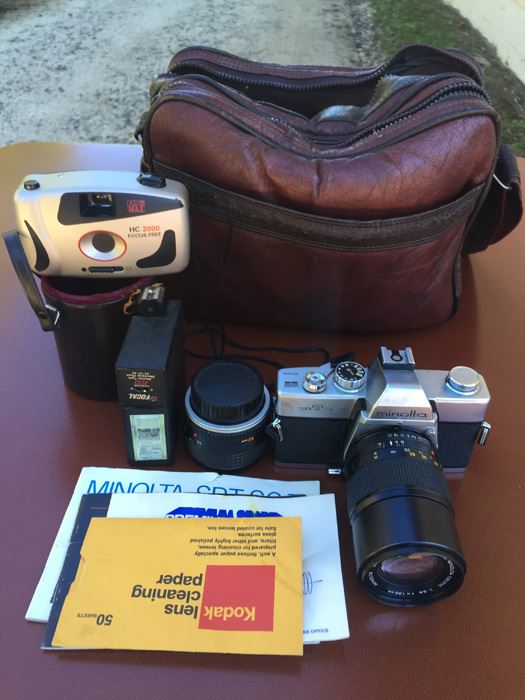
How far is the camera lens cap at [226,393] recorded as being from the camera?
0.57 meters

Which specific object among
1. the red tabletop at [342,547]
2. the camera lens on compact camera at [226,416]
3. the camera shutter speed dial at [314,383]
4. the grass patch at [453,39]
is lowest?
the grass patch at [453,39]

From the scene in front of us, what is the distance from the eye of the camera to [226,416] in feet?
1.87

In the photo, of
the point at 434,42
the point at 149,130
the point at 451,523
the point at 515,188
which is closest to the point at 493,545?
the point at 451,523

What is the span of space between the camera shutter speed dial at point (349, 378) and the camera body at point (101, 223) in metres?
0.19

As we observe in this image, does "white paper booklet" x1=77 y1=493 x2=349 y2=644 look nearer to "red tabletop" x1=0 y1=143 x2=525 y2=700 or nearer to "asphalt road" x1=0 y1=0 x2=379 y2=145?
"red tabletop" x1=0 y1=143 x2=525 y2=700

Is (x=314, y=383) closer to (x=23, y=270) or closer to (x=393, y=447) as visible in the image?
(x=393, y=447)

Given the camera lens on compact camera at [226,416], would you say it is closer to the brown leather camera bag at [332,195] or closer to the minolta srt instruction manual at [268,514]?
the minolta srt instruction manual at [268,514]

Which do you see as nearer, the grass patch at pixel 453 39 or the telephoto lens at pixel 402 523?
the telephoto lens at pixel 402 523

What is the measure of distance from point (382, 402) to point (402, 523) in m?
0.11

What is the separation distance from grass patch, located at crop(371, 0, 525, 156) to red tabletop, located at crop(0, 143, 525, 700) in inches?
54.4

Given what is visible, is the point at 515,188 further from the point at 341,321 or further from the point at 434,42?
the point at 434,42

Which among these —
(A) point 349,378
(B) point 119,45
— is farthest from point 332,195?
(B) point 119,45

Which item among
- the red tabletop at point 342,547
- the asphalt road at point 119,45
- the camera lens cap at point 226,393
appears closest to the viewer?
the red tabletop at point 342,547

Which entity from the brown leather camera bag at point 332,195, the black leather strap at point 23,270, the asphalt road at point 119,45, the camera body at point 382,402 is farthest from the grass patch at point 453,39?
the black leather strap at point 23,270
